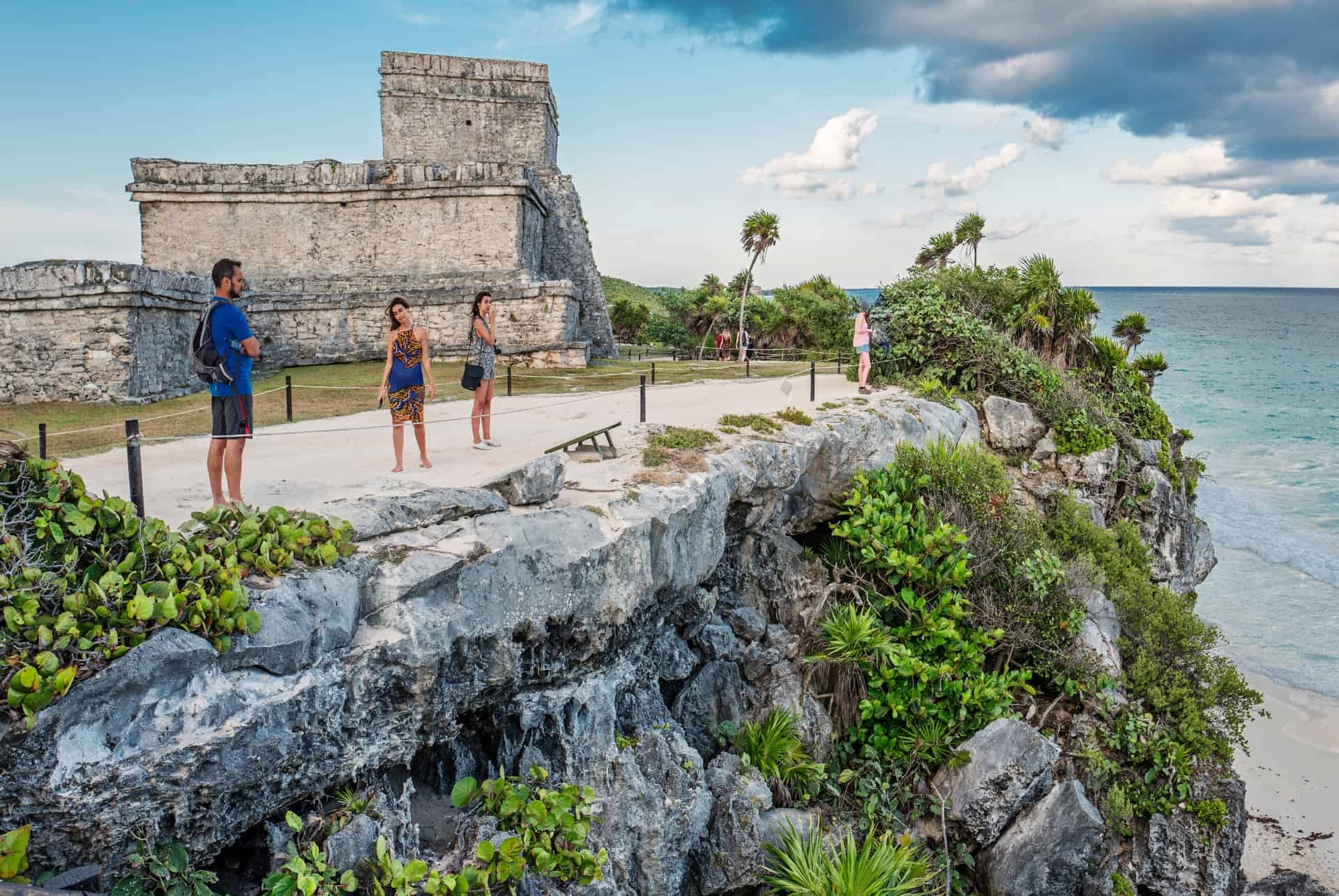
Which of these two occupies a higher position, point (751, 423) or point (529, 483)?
point (751, 423)

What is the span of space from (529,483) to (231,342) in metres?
2.18

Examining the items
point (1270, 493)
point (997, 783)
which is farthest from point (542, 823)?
point (1270, 493)

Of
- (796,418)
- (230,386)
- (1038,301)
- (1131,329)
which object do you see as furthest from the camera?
(1131,329)

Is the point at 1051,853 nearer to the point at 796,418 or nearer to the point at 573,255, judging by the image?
the point at 796,418

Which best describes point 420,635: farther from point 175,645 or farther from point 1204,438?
point 1204,438

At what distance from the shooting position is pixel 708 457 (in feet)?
23.5

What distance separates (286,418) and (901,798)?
26.4 ft

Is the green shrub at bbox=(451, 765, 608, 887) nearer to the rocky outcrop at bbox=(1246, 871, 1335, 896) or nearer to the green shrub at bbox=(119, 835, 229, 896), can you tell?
the green shrub at bbox=(119, 835, 229, 896)

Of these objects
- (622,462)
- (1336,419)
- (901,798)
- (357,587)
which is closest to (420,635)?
(357,587)

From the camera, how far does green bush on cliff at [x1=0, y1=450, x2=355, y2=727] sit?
3.14 meters

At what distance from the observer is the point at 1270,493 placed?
27.5 meters

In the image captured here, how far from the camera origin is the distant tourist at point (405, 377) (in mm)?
6809

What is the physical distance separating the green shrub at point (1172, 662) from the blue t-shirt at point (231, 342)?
8.59 m

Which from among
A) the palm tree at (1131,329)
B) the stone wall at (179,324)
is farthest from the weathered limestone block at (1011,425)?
the stone wall at (179,324)
